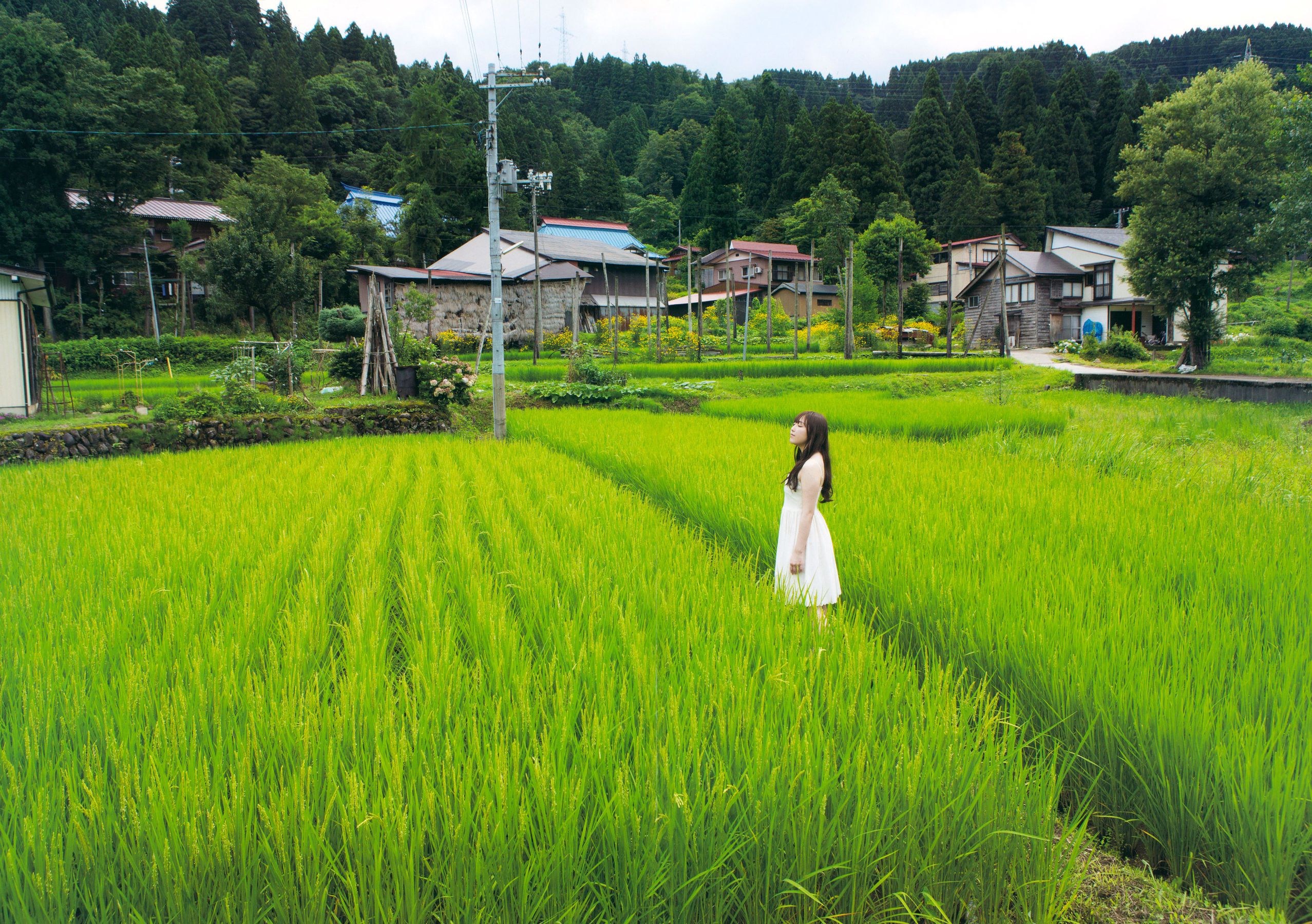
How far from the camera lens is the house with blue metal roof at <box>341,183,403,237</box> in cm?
4097

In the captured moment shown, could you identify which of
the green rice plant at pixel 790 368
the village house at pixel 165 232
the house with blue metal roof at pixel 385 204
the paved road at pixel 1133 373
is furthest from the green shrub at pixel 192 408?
the house with blue metal roof at pixel 385 204

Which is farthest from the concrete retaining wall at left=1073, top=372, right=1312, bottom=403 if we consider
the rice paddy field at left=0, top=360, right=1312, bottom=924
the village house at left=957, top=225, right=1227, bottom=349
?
the village house at left=957, top=225, right=1227, bottom=349

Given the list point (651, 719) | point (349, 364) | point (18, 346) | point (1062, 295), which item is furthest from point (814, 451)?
point (1062, 295)

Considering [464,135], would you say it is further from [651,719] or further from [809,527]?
[651,719]

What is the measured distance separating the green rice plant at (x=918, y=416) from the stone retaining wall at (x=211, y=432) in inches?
214

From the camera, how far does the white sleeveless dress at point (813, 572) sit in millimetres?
3191

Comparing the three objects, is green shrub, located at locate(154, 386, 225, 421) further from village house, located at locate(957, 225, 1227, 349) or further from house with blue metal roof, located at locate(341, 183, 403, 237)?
village house, located at locate(957, 225, 1227, 349)

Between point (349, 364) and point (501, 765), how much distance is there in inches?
569

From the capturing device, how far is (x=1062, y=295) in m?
38.0

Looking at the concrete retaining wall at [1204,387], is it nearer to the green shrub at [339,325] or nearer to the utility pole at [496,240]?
the utility pole at [496,240]

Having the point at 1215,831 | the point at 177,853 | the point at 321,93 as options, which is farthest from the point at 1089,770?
the point at 321,93

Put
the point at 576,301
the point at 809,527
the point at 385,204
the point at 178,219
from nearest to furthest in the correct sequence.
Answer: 1. the point at 809,527
2. the point at 576,301
3. the point at 178,219
4. the point at 385,204

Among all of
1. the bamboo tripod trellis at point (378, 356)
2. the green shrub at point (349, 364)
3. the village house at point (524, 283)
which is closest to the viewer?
the bamboo tripod trellis at point (378, 356)

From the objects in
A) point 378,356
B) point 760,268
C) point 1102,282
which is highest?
point 760,268
